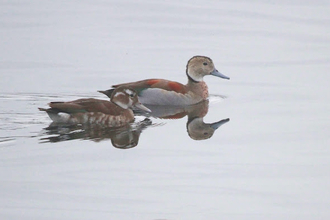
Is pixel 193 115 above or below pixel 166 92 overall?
below

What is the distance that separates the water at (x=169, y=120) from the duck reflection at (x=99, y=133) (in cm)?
4

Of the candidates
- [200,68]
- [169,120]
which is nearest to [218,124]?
[169,120]

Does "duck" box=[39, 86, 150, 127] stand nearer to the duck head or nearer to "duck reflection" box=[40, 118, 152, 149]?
"duck reflection" box=[40, 118, 152, 149]

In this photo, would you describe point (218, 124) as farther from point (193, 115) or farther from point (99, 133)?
point (99, 133)

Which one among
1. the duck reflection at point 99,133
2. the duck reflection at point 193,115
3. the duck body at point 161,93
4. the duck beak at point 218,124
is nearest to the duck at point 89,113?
the duck reflection at point 99,133

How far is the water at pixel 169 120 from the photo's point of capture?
11.6m

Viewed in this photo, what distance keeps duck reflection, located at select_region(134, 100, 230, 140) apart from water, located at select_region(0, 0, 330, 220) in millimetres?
182

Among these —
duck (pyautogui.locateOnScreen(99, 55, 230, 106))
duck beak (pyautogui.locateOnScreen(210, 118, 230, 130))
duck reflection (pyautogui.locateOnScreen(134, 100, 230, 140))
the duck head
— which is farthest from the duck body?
duck beak (pyautogui.locateOnScreen(210, 118, 230, 130))

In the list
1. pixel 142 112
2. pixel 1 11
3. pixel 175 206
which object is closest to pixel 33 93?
pixel 142 112

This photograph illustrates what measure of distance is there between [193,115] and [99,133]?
8.20ft

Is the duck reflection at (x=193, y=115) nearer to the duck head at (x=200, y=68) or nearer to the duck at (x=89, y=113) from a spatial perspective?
the duck head at (x=200, y=68)

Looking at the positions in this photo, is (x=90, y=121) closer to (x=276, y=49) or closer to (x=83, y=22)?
(x=276, y=49)

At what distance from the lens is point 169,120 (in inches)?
642

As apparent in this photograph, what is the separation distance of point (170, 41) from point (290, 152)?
9545 mm
